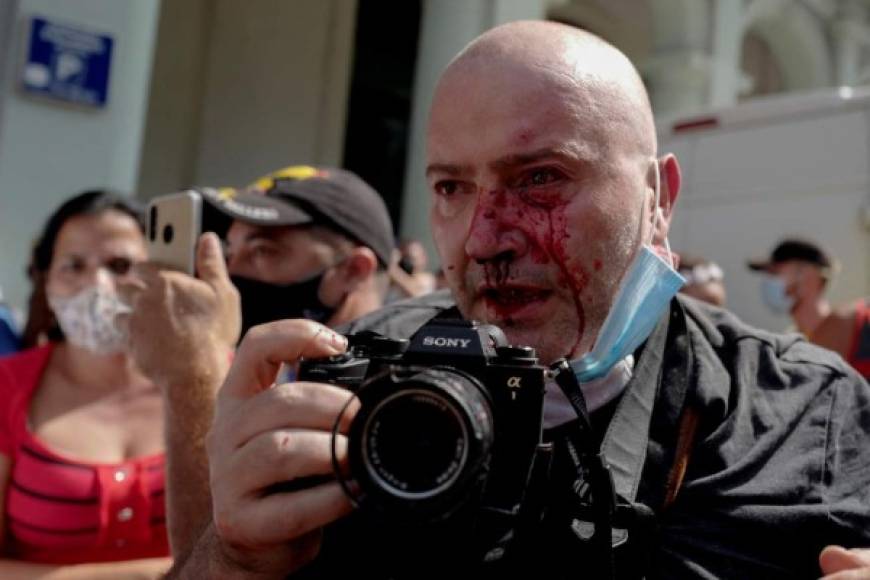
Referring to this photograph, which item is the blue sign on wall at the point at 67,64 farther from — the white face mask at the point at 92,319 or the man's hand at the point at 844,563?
the man's hand at the point at 844,563

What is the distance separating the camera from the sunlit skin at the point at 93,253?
10.0 feet

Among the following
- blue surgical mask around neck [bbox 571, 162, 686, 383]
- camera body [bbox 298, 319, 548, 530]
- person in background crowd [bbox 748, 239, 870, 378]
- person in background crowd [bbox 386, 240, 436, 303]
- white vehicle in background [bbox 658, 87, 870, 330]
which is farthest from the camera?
white vehicle in background [bbox 658, 87, 870, 330]

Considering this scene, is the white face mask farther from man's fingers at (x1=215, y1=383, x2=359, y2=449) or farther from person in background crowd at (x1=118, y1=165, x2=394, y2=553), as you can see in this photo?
man's fingers at (x1=215, y1=383, x2=359, y2=449)

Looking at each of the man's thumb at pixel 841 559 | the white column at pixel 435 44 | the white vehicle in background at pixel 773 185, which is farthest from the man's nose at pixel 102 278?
the white column at pixel 435 44

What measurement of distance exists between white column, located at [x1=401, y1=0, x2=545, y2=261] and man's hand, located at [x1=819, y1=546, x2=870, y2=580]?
5.69 m

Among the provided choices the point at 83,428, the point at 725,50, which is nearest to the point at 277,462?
the point at 83,428

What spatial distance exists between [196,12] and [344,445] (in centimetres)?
810

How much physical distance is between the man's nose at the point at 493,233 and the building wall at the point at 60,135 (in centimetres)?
382

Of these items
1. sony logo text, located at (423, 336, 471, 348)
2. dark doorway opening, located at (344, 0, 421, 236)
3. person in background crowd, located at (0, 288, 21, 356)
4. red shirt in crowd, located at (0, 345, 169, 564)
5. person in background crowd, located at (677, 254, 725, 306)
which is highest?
dark doorway opening, located at (344, 0, 421, 236)

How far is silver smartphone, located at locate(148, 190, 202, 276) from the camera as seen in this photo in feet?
7.30

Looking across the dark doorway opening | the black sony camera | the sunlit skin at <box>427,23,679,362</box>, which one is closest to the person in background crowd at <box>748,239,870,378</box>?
the sunlit skin at <box>427,23,679,362</box>

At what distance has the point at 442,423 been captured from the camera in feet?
3.97

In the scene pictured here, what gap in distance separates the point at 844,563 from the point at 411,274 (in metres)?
2.81

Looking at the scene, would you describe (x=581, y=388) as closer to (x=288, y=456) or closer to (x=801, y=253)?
(x=288, y=456)
